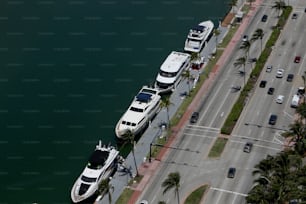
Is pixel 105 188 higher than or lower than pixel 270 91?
lower

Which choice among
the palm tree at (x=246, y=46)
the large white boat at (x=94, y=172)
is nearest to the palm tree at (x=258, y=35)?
the palm tree at (x=246, y=46)

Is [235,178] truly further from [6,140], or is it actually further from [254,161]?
[6,140]

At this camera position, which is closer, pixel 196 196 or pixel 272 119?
pixel 196 196

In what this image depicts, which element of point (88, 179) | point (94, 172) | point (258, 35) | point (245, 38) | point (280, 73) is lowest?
point (88, 179)

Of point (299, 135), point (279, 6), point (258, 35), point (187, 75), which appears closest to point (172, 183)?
point (299, 135)

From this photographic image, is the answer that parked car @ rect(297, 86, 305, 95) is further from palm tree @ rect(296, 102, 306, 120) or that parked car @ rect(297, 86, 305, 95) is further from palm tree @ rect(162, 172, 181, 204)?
palm tree @ rect(162, 172, 181, 204)

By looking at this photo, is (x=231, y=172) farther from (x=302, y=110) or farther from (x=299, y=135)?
(x=302, y=110)

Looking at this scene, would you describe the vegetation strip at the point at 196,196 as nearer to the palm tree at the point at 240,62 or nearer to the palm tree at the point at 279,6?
the palm tree at the point at 240,62

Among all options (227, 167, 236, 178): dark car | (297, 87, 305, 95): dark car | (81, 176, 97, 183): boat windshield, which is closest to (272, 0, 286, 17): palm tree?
(297, 87, 305, 95): dark car
